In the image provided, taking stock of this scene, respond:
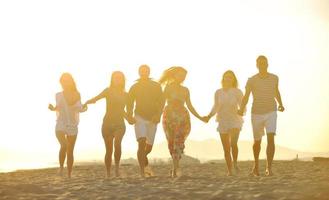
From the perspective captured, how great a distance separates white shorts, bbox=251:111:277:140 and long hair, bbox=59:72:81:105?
151 inches

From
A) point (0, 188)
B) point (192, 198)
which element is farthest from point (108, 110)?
point (192, 198)

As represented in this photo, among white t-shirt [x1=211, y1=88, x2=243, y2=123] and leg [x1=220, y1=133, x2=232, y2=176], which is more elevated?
white t-shirt [x1=211, y1=88, x2=243, y2=123]

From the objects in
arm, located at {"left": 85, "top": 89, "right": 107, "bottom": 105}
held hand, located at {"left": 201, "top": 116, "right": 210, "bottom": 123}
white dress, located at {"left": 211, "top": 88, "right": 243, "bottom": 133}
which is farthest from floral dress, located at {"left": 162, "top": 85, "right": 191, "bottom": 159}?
arm, located at {"left": 85, "top": 89, "right": 107, "bottom": 105}

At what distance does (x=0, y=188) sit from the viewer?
9.48m

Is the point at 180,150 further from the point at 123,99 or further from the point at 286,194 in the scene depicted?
the point at 286,194

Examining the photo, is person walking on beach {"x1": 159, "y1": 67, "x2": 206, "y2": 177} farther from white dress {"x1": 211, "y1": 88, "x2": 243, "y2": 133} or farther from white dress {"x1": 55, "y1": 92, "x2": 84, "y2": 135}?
white dress {"x1": 55, "y1": 92, "x2": 84, "y2": 135}

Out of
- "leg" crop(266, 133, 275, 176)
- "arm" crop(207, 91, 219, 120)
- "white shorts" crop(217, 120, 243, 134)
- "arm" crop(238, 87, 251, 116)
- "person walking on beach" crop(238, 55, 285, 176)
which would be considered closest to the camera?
"leg" crop(266, 133, 275, 176)

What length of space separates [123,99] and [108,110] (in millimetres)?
394

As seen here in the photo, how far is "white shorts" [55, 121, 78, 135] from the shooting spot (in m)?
12.5

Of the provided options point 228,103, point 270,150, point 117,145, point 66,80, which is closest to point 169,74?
point 228,103

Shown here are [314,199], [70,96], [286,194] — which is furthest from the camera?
[70,96]

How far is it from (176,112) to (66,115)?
94.6 inches

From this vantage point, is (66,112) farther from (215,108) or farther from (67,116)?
(215,108)

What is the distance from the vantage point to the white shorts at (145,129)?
12.1 meters
